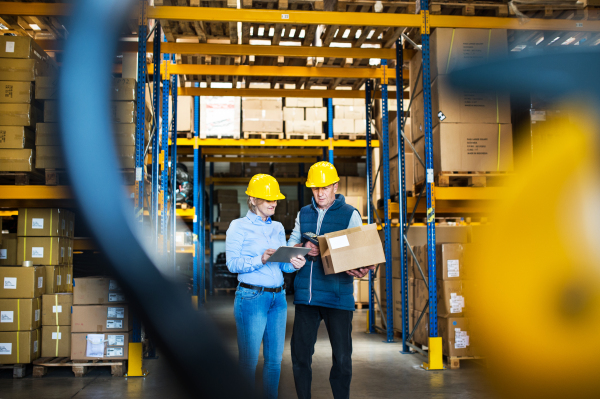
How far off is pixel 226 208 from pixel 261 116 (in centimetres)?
409

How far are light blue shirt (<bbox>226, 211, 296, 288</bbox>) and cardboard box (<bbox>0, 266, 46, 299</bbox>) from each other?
3.27 meters

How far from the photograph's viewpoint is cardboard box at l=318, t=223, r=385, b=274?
9.83ft

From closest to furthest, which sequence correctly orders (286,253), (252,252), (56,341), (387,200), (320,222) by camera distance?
(286,253) → (252,252) → (320,222) → (56,341) → (387,200)

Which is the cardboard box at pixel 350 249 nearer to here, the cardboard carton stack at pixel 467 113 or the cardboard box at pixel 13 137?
the cardboard carton stack at pixel 467 113

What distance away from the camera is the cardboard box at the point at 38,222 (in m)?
5.37

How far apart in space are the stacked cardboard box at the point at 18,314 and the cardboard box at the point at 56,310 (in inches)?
4.9

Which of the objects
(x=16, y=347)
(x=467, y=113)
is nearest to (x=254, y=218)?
(x=467, y=113)

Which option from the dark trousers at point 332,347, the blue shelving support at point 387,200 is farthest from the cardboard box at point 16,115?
the blue shelving support at point 387,200

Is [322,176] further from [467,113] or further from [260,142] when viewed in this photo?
[260,142]

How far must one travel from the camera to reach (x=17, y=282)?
16.7ft

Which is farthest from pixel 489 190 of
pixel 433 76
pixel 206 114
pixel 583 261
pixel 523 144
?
pixel 206 114

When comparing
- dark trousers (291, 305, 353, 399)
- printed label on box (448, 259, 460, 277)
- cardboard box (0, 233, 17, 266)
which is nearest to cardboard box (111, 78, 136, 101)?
cardboard box (0, 233, 17, 266)

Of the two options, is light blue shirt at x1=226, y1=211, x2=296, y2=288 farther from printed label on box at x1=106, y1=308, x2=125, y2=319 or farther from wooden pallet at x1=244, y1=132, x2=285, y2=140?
wooden pallet at x1=244, y1=132, x2=285, y2=140

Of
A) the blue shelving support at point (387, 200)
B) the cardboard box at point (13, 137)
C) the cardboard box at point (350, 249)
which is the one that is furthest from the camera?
the blue shelving support at point (387, 200)
